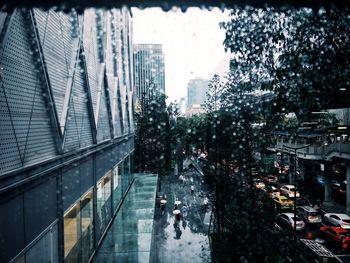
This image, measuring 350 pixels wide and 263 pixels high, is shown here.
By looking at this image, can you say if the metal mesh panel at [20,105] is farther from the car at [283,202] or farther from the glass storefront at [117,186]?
the car at [283,202]

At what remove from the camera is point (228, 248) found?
9188 mm

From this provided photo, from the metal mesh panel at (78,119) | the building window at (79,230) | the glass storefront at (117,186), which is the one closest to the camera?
the building window at (79,230)

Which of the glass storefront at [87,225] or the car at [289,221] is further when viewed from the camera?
the car at [289,221]

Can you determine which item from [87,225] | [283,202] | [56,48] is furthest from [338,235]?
[56,48]

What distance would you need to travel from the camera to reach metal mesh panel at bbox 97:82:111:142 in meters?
10.3

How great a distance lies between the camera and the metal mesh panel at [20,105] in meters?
3.76

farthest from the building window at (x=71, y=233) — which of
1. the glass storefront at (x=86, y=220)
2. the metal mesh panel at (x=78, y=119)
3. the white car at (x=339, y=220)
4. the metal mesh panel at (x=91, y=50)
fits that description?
the white car at (x=339, y=220)

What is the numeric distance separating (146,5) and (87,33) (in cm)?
825

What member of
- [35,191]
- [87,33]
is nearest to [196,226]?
[87,33]

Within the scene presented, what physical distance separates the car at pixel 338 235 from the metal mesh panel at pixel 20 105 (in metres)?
12.3

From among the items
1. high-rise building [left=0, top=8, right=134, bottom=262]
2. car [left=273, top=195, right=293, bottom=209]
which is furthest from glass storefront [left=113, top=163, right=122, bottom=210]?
car [left=273, top=195, right=293, bottom=209]

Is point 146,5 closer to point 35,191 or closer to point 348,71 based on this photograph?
point 348,71

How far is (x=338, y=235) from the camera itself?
12.6 meters

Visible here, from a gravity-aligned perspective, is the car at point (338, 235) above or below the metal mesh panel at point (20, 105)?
below
